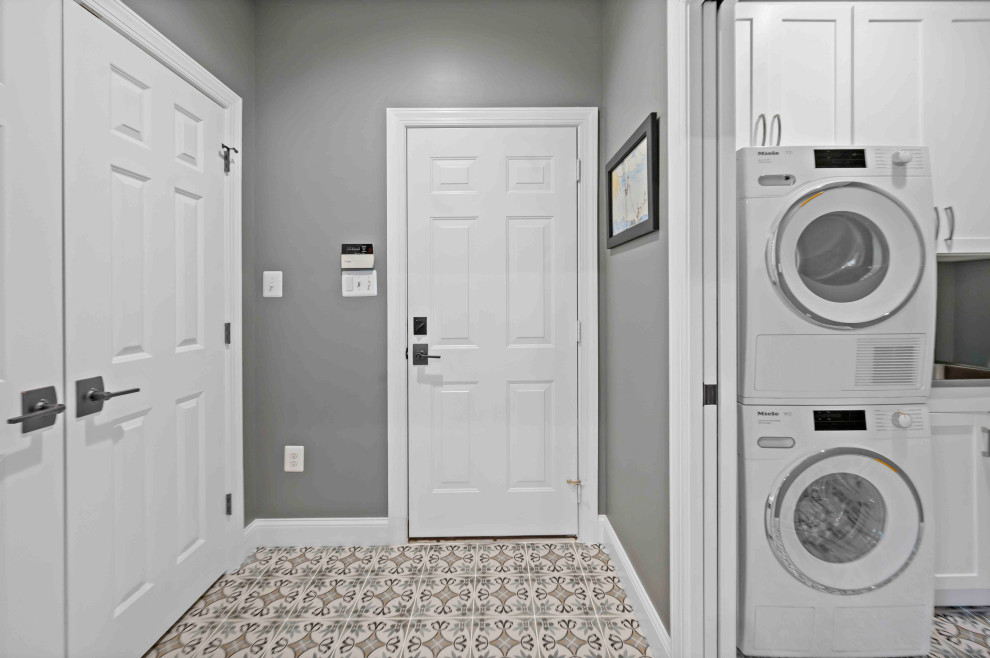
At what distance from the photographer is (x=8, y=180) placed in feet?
3.65

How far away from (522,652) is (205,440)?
4.79 ft

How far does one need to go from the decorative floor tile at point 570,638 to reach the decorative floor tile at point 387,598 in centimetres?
53

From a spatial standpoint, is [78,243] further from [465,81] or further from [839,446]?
[839,446]

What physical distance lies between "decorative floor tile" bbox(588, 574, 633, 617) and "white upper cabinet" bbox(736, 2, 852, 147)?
185cm

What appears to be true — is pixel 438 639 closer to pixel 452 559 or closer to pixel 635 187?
pixel 452 559

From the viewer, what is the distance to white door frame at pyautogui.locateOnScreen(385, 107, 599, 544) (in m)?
2.29

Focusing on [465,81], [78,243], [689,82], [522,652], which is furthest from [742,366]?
[78,243]

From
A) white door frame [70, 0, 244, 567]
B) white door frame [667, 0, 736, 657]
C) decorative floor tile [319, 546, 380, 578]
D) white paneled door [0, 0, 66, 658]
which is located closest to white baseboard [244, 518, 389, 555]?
decorative floor tile [319, 546, 380, 578]

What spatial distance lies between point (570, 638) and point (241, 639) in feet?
3.84

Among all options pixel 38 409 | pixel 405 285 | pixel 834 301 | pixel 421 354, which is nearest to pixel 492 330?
pixel 421 354

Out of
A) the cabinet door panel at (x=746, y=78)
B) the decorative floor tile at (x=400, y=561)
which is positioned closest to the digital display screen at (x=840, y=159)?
the cabinet door panel at (x=746, y=78)

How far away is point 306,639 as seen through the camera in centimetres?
167

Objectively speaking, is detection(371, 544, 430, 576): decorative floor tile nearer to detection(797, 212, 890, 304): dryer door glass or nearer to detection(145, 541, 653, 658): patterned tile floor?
detection(145, 541, 653, 658): patterned tile floor

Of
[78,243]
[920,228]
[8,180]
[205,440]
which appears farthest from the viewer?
[205,440]
